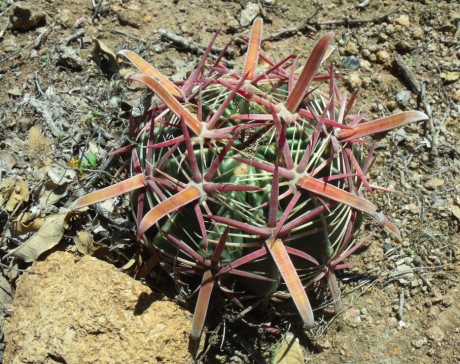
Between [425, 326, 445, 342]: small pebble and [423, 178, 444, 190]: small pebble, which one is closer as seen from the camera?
[425, 326, 445, 342]: small pebble

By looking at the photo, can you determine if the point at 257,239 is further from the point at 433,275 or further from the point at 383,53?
the point at 383,53

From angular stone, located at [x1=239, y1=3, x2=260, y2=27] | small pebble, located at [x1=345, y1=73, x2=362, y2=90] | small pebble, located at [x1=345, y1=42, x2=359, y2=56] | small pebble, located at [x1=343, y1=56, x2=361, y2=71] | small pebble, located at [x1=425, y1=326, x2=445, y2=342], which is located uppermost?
angular stone, located at [x1=239, y1=3, x2=260, y2=27]

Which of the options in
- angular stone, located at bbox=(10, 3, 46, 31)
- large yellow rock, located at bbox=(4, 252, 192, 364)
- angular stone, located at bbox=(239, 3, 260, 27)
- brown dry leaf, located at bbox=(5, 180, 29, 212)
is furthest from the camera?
angular stone, located at bbox=(239, 3, 260, 27)

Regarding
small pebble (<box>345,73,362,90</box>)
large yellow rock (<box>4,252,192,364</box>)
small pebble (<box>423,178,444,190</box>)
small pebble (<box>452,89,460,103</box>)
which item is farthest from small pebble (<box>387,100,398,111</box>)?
large yellow rock (<box>4,252,192,364</box>)

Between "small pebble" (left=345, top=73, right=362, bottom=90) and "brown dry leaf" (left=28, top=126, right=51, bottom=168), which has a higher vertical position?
"small pebble" (left=345, top=73, right=362, bottom=90)

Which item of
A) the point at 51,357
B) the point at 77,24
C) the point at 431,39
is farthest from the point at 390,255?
the point at 77,24

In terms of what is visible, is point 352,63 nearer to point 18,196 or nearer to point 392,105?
point 392,105

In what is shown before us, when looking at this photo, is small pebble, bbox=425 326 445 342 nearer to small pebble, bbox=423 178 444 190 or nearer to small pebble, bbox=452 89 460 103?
small pebble, bbox=423 178 444 190
